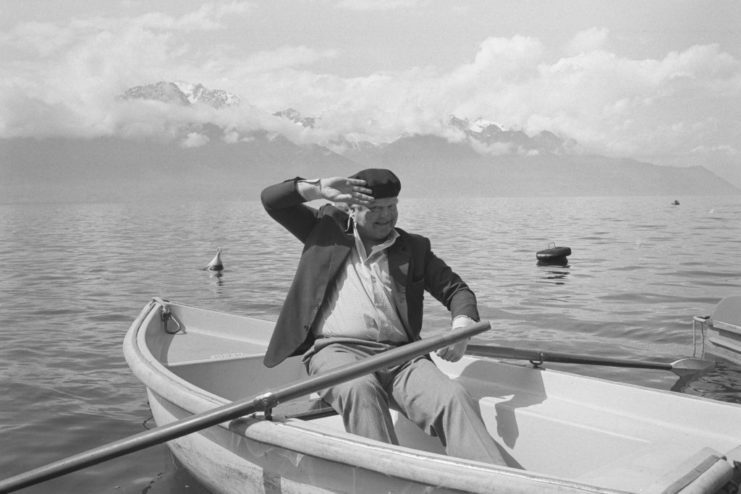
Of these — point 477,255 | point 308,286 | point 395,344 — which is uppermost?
point 308,286

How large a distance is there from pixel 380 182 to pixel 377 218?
24 cm

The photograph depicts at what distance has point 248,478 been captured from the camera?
428cm

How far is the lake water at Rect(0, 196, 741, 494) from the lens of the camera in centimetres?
658

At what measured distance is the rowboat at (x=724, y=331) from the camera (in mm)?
7852

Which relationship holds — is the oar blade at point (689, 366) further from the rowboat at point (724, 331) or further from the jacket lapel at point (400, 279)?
the jacket lapel at point (400, 279)

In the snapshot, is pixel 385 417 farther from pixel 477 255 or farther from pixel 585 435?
pixel 477 255

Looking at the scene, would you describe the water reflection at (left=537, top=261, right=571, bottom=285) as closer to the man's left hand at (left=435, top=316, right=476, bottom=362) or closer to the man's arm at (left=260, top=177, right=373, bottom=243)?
the man's left hand at (left=435, top=316, right=476, bottom=362)

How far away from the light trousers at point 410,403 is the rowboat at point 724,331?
4812mm

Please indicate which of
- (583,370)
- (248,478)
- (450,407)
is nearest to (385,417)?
(450,407)

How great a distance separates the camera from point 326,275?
460 cm

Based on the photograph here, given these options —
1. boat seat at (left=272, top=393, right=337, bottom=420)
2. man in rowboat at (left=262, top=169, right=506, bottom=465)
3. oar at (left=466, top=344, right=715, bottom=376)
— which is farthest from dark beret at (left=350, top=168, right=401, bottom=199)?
boat seat at (left=272, top=393, right=337, bottom=420)

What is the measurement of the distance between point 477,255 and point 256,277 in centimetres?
841

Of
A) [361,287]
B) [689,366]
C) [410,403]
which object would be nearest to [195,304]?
[689,366]

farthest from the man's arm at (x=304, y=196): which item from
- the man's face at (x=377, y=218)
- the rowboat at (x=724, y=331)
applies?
the rowboat at (x=724, y=331)
